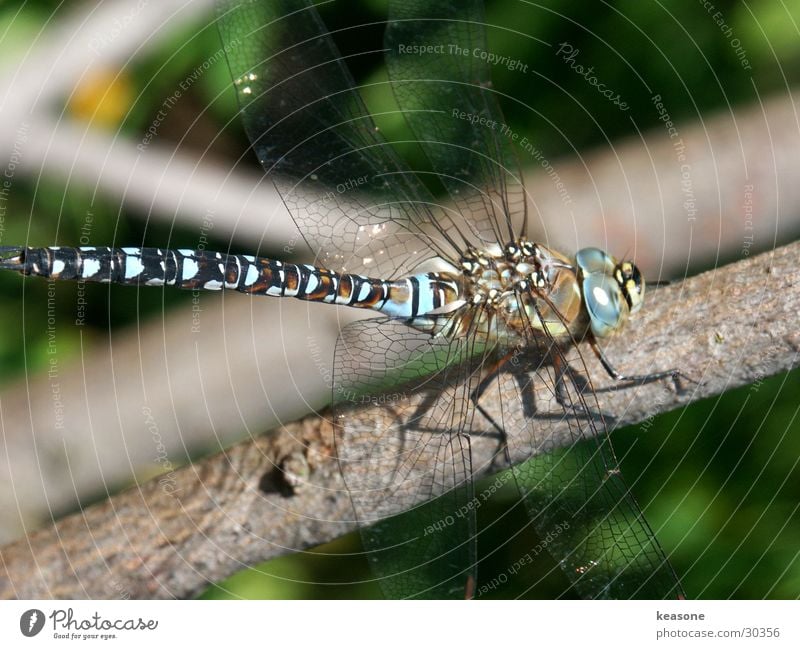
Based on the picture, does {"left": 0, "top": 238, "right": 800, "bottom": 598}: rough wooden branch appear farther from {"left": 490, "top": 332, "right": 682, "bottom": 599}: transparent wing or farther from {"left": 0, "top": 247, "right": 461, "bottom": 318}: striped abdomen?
{"left": 0, "top": 247, "right": 461, "bottom": 318}: striped abdomen

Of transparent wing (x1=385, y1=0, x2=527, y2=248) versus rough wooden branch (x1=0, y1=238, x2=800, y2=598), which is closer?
rough wooden branch (x1=0, y1=238, x2=800, y2=598)

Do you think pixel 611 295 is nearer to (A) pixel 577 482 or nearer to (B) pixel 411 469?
(A) pixel 577 482

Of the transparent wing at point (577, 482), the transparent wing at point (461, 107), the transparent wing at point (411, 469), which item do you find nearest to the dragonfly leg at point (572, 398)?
the transparent wing at point (577, 482)

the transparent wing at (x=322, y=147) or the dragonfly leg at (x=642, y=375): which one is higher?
the transparent wing at (x=322, y=147)

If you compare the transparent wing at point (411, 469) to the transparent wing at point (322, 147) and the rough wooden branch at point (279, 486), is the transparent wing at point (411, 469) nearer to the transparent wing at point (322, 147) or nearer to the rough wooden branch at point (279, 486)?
the rough wooden branch at point (279, 486)

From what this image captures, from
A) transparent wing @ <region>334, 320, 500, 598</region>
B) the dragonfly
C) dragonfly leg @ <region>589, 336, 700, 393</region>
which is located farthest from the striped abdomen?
dragonfly leg @ <region>589, 336, 700, 393</region>

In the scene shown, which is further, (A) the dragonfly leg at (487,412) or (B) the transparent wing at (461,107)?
(B) the transparent wing at (461,107)
